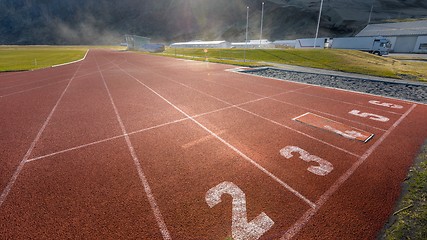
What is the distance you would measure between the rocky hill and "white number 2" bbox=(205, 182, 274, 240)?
298 feet

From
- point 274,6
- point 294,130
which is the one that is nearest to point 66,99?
point 294,130

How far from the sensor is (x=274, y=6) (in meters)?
97.4

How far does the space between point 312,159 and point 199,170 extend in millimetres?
2941

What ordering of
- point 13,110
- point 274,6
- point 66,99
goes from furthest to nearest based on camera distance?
point 274,6 → point 66,99 → point 13,110

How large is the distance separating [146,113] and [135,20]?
15118cm

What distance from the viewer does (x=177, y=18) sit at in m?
127

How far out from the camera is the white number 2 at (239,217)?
3.28 m

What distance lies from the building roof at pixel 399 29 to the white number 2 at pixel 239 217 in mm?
62868

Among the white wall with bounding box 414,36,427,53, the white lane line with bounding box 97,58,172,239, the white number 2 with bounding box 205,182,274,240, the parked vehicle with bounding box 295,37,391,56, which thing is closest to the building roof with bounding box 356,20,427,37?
the white wall with bounding box 414,36,427,53

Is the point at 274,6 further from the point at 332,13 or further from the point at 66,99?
the point at 66,99

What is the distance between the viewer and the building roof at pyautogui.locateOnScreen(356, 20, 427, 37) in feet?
150

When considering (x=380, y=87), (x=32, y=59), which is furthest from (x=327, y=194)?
(x=32, y=59)

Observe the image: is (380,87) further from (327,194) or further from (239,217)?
(239,217)

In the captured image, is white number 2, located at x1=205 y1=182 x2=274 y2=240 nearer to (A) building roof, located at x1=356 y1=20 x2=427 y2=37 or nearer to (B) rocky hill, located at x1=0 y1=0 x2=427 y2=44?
(A) building roof, located at x1=356 y1=20 x2=427 y2=37
